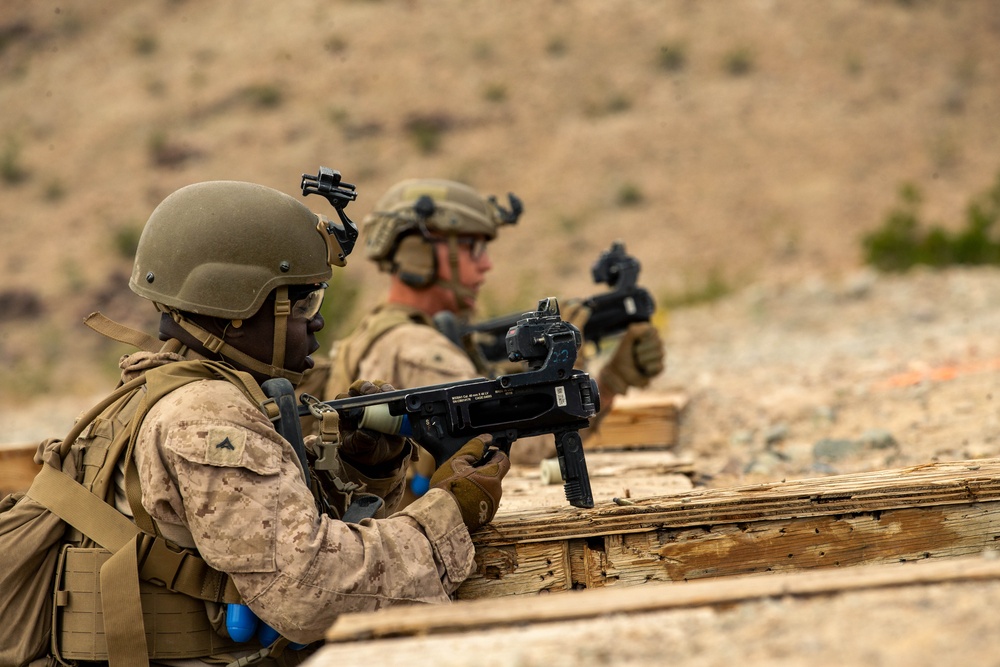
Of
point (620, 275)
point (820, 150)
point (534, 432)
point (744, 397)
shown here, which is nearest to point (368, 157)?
point (820, 150)

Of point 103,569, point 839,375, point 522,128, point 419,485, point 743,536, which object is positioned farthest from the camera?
point 522,128

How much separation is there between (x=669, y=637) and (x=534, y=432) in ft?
4.21

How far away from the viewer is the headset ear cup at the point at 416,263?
5590 mm

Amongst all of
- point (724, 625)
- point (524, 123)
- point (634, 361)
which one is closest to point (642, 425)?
point (634, 361)

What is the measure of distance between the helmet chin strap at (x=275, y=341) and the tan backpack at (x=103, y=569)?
0.41 feet

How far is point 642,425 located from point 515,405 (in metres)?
3.76

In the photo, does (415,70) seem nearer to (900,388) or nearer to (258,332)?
(900,388)

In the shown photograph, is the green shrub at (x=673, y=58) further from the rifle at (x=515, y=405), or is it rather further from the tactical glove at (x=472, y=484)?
the tactical glove at (x=472, y=484)

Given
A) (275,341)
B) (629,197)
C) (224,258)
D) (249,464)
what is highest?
(629,197)

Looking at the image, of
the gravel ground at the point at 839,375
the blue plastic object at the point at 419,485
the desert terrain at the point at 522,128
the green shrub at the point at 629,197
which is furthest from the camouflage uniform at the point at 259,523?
the green shrub at the point at 629,197

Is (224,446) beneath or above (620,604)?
above

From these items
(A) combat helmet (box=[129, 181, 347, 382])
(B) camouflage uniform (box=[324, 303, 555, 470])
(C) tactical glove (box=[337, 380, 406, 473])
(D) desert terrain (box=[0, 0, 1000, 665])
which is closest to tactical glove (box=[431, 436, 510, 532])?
(C) tactical glove (box=[337, 380, 406, 473])

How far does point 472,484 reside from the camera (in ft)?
10.2

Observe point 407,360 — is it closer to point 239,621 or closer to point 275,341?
point 275,341
